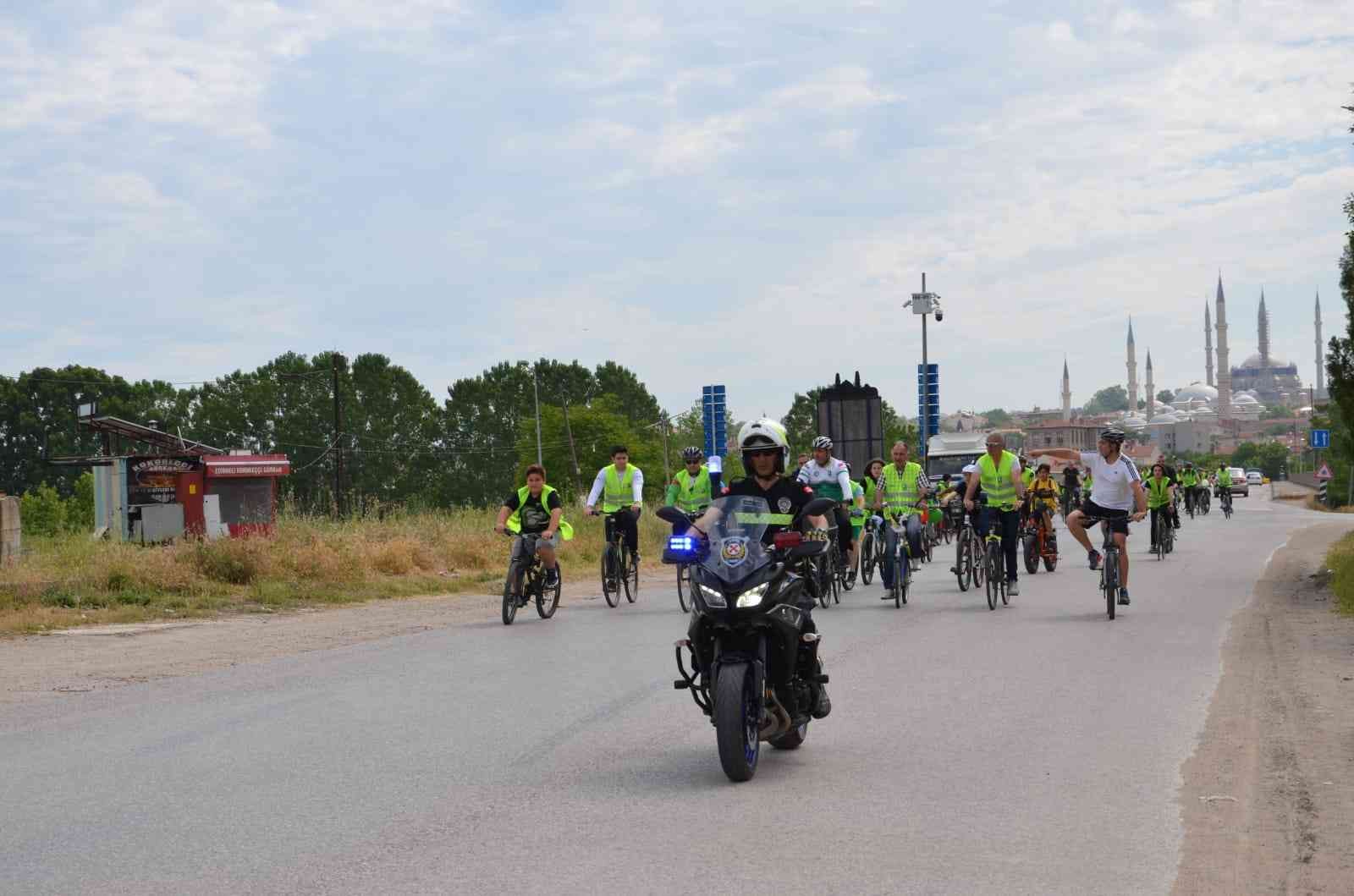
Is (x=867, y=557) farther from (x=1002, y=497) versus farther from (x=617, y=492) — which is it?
(x=617, y=492)

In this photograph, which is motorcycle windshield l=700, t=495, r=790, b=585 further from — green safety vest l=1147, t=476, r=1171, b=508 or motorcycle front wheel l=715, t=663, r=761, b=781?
green safety vest l=1147, t=476, r=1171, b=508

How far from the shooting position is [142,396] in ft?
308

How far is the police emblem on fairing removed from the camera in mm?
7230

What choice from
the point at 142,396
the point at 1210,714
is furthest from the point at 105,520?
the point at 142,396

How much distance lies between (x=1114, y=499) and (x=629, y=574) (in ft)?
19.5

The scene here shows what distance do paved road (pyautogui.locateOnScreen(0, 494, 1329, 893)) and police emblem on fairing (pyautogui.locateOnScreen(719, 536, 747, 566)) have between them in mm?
983

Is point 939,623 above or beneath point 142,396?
beneath

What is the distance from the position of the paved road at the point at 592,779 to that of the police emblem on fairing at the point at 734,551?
0.98 metres

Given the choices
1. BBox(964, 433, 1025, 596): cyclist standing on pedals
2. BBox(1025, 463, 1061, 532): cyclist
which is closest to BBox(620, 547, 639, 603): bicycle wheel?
BBox(964, 433, 1025, 596): cyclist standing on pedals

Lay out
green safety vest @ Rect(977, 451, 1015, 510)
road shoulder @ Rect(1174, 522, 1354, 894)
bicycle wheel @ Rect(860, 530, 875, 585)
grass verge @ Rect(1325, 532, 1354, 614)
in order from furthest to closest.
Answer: bicycle wheel @ Rect(860, 530, 875, 585)
green safety vest @ Rect(977, 451, 1015, 510)
grass verge @ Rect(1325, 532, 1354, 614)
road shoulder @ Rect(1174, 522, 1354, 894)

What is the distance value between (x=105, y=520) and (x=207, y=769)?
3908 cm

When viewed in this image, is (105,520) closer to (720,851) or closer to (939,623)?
(939,623)

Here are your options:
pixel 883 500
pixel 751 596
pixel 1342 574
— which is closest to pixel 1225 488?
pixel 1342 574

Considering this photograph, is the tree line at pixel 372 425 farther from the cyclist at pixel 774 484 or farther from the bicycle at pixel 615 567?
the cyclist at pixel 774 484
